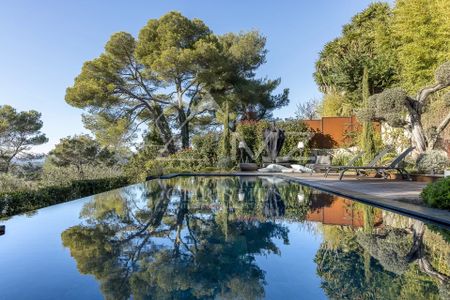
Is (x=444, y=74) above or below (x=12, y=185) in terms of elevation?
above

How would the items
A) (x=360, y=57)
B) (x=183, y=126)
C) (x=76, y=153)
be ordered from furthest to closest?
(x=183, y=126) → (x=360, y=57) → (x=76, y=153)

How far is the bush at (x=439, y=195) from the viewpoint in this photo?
434 cm

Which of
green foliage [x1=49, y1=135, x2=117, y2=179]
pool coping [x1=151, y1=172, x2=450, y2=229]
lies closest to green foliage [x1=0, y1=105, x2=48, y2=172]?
green foliage [x1=49, y1=135, x2=117, y2=179]

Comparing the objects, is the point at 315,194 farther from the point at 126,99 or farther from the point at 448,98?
the point at 126,99

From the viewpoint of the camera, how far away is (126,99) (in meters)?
18.9

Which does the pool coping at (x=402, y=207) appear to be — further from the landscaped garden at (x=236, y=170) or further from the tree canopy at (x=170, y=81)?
the tree canopy at (x=170, y=81)

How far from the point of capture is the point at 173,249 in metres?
3.40

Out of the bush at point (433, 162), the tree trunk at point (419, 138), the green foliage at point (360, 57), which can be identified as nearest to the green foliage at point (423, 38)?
the green foliage at point (360, 57)

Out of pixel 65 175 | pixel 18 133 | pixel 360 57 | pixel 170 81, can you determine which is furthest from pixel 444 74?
pixel 18 133

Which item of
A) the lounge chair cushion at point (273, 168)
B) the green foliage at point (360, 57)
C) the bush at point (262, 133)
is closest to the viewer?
the lounge chair cushion at point (273, 168)

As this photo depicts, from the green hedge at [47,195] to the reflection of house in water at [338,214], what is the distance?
5023 millimetres

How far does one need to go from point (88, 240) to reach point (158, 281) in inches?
65.6

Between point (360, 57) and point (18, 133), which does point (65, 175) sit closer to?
point (360, 57)

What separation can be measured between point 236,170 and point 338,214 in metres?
10.1
